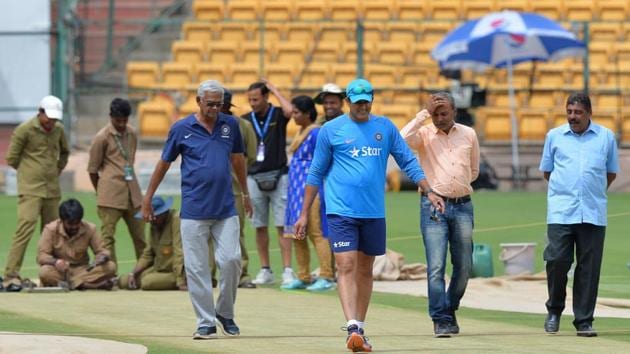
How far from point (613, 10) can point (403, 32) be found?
413 cm

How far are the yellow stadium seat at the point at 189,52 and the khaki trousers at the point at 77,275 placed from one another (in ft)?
52.0

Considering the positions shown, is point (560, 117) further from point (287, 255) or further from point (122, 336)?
point (122, 336)

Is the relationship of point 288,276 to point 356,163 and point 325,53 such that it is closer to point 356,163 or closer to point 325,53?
point 356,163

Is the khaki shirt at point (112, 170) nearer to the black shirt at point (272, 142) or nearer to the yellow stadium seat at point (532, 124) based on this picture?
the black shirt at point (272, 142)

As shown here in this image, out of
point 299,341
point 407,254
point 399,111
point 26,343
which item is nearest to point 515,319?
point 299,341

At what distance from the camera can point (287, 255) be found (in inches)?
642

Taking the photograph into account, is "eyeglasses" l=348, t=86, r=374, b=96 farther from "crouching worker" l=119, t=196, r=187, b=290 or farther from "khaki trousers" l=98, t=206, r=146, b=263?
"khaki trousers" l=98, t=206, r=146, b=263

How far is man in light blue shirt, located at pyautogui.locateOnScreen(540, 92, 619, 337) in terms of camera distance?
12.1 m

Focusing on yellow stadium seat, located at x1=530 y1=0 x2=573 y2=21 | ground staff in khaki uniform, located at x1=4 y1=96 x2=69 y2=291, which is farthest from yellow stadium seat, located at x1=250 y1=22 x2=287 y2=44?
ground staff in khaki uniform, located at x1=4 y1=96 x2=69 y2=291

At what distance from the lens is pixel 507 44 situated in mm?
28859

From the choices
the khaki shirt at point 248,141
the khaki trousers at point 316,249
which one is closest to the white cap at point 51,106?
the khaki shirt at point 248,141

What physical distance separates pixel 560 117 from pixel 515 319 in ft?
53.5

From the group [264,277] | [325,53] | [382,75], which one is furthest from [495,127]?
[264,277]

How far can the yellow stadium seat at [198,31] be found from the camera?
3195cm
